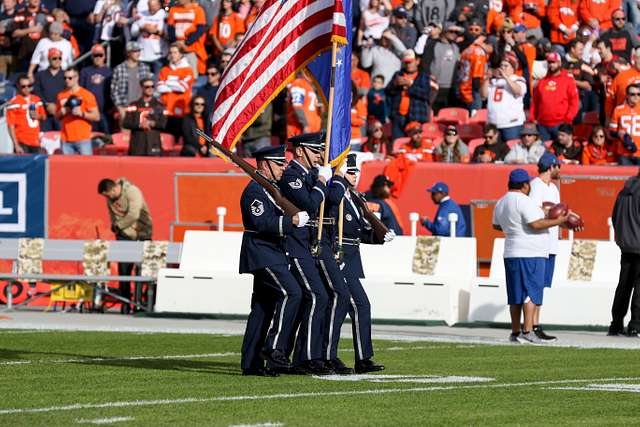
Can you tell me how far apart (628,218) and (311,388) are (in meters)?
7.93

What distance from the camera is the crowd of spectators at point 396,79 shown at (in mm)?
24500

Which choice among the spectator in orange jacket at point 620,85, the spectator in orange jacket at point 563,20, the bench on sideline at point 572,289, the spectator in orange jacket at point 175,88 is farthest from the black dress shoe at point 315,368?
the spectator in orange jacket at point 563,20

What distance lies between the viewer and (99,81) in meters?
27.4

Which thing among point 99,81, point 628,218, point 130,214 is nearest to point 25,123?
point 99,81

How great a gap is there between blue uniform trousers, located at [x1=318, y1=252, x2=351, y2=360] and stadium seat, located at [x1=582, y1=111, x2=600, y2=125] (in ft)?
41.9

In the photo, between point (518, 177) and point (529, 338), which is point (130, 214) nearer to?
point (518, 177)

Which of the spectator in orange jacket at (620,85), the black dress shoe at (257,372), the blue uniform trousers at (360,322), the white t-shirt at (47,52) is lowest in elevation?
the black dress shoe at (257,372)

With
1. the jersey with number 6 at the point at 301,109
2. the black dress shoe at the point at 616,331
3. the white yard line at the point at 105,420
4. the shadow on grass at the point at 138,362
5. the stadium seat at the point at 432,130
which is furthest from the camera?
the stadium seat at the point at 432,130

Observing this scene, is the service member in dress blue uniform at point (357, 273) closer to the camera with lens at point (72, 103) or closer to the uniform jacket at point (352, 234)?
the uniform jacket at point (352, 234)

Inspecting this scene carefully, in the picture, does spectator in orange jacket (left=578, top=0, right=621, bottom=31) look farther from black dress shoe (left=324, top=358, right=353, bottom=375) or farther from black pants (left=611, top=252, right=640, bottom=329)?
black dress shoe (left=324, top=358, right=353, bottom=375)

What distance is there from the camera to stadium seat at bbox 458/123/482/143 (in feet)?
82.8

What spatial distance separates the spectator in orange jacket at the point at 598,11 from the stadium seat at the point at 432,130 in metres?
3.99

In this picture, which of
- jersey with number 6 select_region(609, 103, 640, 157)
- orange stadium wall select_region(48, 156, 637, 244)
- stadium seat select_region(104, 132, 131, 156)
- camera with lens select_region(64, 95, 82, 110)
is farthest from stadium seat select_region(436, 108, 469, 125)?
camera with lens select_region(64, 95, 82, 110)

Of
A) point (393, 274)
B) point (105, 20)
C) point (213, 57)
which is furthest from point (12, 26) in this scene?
point (393, 274)
